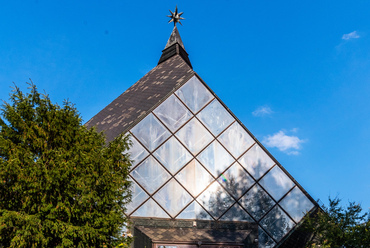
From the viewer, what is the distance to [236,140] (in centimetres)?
2228

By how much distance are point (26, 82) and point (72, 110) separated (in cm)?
227

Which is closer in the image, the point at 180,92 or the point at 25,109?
the point at 25,109

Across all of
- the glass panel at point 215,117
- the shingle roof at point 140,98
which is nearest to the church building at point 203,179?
the glass panel at point 215,117

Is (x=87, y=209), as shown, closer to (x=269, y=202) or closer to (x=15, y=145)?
(x=15, y=145)

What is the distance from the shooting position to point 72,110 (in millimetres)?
15875

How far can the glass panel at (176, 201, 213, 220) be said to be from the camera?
2041 cm

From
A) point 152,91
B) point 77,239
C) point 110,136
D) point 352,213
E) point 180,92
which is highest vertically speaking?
point 152,91

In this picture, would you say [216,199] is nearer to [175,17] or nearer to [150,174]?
[150,174]

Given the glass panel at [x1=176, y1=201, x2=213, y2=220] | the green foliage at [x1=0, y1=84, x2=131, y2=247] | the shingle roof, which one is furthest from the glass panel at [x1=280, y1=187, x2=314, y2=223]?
the green foliage at [x1=0, y1=84, x2=131, y2=247]

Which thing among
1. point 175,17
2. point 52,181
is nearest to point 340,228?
point 52,181

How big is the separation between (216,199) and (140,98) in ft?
29.1

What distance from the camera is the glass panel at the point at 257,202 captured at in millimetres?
21203

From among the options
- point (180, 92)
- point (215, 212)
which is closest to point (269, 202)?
point (215, 212)

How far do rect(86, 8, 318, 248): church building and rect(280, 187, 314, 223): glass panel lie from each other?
2.3 inches
